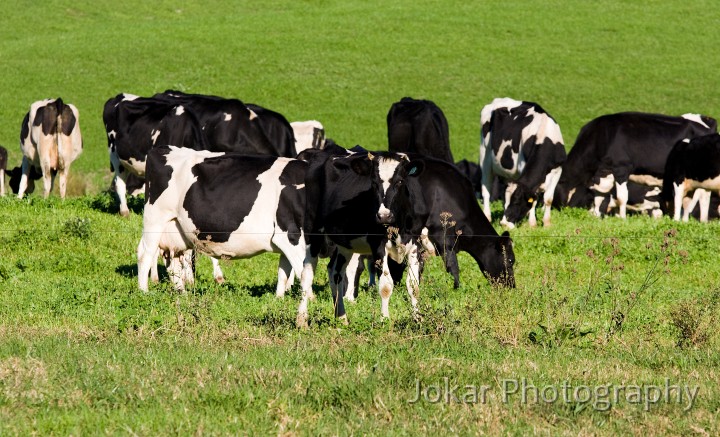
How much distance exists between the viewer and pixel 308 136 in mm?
27375

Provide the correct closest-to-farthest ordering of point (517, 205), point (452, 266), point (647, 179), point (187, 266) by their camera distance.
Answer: point (187, 266) → point (452, 266) → point (517, 205) → point (647, 179)

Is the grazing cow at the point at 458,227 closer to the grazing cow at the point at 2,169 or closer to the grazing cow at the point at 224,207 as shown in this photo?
the grazing cow at the point at 224,207

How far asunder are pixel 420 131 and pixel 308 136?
159 inches

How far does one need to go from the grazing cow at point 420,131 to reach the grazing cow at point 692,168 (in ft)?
15.4

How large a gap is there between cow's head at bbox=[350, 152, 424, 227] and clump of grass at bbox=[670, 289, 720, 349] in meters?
2.91

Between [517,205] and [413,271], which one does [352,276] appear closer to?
[413,271]

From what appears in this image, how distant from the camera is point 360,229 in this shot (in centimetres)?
1181

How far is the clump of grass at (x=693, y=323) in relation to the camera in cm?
1043

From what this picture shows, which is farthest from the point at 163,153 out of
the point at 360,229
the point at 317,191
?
the point at 360,229

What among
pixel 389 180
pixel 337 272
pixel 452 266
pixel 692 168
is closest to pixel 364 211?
pixel 389 180

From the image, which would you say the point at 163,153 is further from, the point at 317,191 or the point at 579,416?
the point at 579,416

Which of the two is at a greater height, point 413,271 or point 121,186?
point 413,271

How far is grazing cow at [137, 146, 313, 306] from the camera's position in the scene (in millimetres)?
13508

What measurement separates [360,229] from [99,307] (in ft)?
9.51
